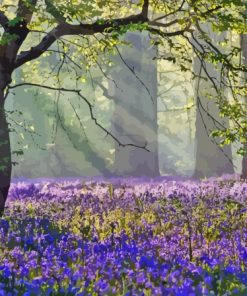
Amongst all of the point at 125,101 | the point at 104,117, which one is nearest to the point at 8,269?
the point at 125,101

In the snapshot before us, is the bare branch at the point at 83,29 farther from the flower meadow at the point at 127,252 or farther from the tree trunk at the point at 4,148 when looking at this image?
the flower meadow at the point at 127,252

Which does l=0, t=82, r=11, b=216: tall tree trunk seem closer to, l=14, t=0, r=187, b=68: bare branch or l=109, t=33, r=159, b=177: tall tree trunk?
l=14, t=0, r=187, b=68: bare branch

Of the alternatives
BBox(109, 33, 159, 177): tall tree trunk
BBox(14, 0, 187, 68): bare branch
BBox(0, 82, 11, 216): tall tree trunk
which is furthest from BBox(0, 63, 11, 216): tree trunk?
BBox(109, 33, 159, 177): tall tree trunk

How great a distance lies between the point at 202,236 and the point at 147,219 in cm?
168

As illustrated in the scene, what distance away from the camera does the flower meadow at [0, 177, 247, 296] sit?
5.21 meters

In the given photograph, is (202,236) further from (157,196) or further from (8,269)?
(157,196)

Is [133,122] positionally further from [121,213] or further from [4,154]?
[121,213]

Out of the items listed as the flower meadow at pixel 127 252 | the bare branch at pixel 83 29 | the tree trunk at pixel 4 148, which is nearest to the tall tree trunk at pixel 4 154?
the tree trunk at pixel 4 148

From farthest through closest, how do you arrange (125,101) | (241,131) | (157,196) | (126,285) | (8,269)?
(125,101), (157,196), (241,131), (8,269), (126,285)

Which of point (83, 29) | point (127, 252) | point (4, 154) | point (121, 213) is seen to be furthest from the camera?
point (4, 154)

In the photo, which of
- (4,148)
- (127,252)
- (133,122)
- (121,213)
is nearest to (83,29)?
(4,148)

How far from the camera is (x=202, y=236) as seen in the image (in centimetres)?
793

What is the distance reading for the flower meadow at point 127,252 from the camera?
17.1ft

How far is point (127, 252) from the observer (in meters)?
6.73
